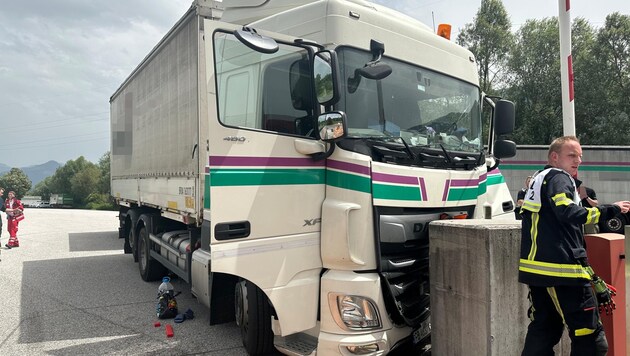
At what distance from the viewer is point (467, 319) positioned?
124 inches

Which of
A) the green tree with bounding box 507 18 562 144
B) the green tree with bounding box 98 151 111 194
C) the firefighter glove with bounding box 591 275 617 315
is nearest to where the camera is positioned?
the firefighter glove with bounding box 591 275 617 315

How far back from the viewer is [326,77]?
3174 millimetres

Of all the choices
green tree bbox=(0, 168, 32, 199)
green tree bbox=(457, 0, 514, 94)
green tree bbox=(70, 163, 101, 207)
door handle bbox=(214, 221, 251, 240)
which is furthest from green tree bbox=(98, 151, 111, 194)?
door handle bbox=(214, 221, 251, 240)

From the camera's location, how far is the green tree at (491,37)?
87.9ft

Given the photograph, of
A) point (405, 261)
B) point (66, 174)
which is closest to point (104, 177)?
point (66, 174)

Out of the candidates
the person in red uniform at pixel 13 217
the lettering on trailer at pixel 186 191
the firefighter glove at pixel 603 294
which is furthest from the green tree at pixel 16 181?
the firefighter glove at pixel 603 294

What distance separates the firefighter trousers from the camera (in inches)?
105

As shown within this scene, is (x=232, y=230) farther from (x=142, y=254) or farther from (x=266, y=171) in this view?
(x=142, y=254)

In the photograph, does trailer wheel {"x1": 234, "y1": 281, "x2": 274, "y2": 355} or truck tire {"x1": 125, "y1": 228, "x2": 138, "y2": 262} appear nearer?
trailer wheel {"x1": 234, "y1": 281, "x2": 274, "y2": 355}

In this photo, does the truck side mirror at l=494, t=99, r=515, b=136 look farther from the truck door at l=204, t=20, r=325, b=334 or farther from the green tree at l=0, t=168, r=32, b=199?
the green tree at l=0, t=168, r=32, b=199

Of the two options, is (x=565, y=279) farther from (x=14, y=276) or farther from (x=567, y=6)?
(x=14, y=276)

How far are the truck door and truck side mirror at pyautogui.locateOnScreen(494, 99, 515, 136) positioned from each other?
2557 millimetres

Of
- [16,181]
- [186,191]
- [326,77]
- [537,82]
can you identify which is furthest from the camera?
[16,181]

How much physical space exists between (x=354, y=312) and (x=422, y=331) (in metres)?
0.89
